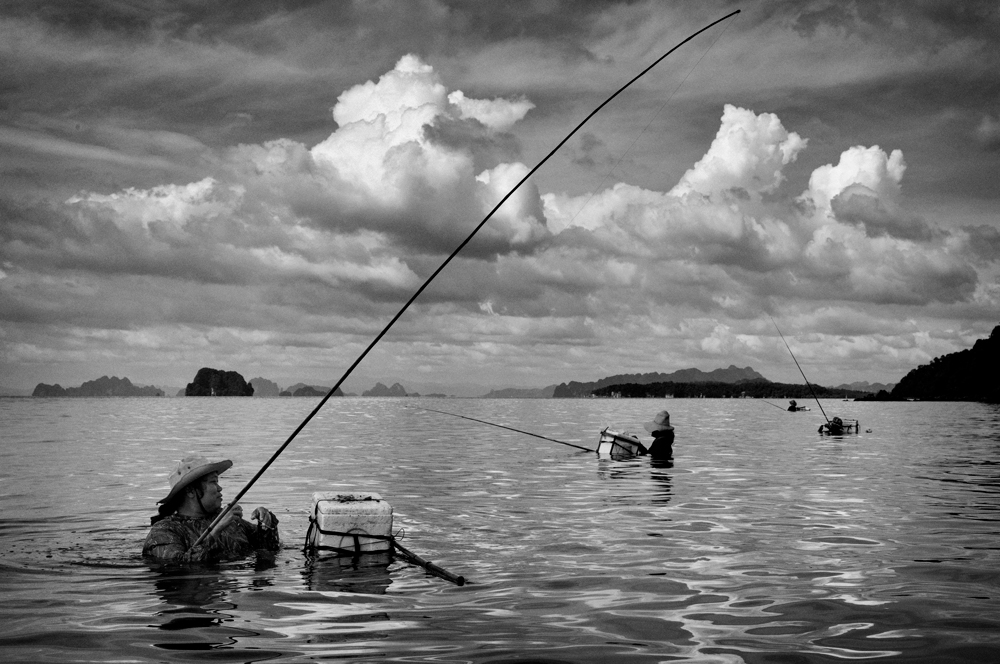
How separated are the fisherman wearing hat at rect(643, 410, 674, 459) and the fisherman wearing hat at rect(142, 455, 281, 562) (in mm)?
18684

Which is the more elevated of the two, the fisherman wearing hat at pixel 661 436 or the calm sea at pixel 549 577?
the fisherman wearing hat at pixel 661 436

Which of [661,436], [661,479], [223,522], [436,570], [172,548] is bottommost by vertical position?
[661,479]

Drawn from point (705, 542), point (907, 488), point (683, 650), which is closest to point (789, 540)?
point (705, 542)

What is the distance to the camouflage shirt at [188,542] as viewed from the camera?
10273 mm

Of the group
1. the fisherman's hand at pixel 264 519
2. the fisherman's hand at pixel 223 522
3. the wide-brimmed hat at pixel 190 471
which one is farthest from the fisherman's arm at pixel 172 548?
the fisherman's hand at pixel 264 519

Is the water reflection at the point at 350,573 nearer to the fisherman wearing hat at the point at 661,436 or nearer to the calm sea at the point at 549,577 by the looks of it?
the calm sea at the point at 549,577

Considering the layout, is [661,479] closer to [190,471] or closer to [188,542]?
[188,542]

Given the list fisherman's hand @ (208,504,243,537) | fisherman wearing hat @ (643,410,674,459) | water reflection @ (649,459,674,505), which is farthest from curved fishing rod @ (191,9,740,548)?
fisherman wearing hat @ (643,410,674,459)

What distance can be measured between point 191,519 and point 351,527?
1.88 m

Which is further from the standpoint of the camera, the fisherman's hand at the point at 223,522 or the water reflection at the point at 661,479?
the water reflection at the point at 661,479

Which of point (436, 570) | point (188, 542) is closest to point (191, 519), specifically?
point (188, 542)

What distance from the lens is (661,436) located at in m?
27.6

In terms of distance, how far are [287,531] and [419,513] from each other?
2.98 meters

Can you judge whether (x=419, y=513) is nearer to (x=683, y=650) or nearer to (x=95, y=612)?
(x=95, y=612)
